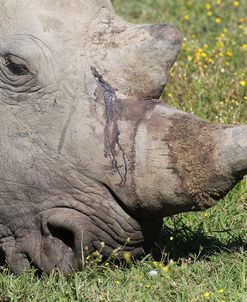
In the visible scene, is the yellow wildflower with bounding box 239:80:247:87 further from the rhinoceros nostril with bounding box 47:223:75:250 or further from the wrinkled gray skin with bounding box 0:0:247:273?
the rhinoceros nostril with bounding box 47:223:75:250

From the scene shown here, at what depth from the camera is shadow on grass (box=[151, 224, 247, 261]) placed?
6449 millimetres

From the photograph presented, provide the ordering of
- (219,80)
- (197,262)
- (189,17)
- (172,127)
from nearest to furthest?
(172,127)
(197,262)
(219,80)
(189,17)

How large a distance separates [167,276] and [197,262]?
1.29 ft

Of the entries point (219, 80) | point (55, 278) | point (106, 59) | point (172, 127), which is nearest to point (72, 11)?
point (106, 59)

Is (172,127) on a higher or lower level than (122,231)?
higher

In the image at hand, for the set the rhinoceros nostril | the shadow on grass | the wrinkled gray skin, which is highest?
the wrinkled gray skin

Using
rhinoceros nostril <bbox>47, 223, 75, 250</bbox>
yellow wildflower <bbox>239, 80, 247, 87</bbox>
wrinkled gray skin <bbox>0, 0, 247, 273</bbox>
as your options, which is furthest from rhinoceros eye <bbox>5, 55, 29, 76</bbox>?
yellow wildflower <bbox>239, 80, 247, 87</bbox>

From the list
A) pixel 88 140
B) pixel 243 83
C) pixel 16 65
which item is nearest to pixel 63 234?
pixel 88 140

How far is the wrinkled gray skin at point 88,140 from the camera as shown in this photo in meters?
5.77

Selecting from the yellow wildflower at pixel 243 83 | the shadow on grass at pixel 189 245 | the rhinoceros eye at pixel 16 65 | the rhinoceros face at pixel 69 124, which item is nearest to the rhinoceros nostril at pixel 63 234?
the rhinoceros face at pixel 69 124

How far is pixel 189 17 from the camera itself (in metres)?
11.0

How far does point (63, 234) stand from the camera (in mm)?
5996

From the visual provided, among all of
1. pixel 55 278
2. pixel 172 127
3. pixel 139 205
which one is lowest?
pixel 55 278

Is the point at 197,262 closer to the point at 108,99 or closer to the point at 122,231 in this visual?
the point at 122,231
